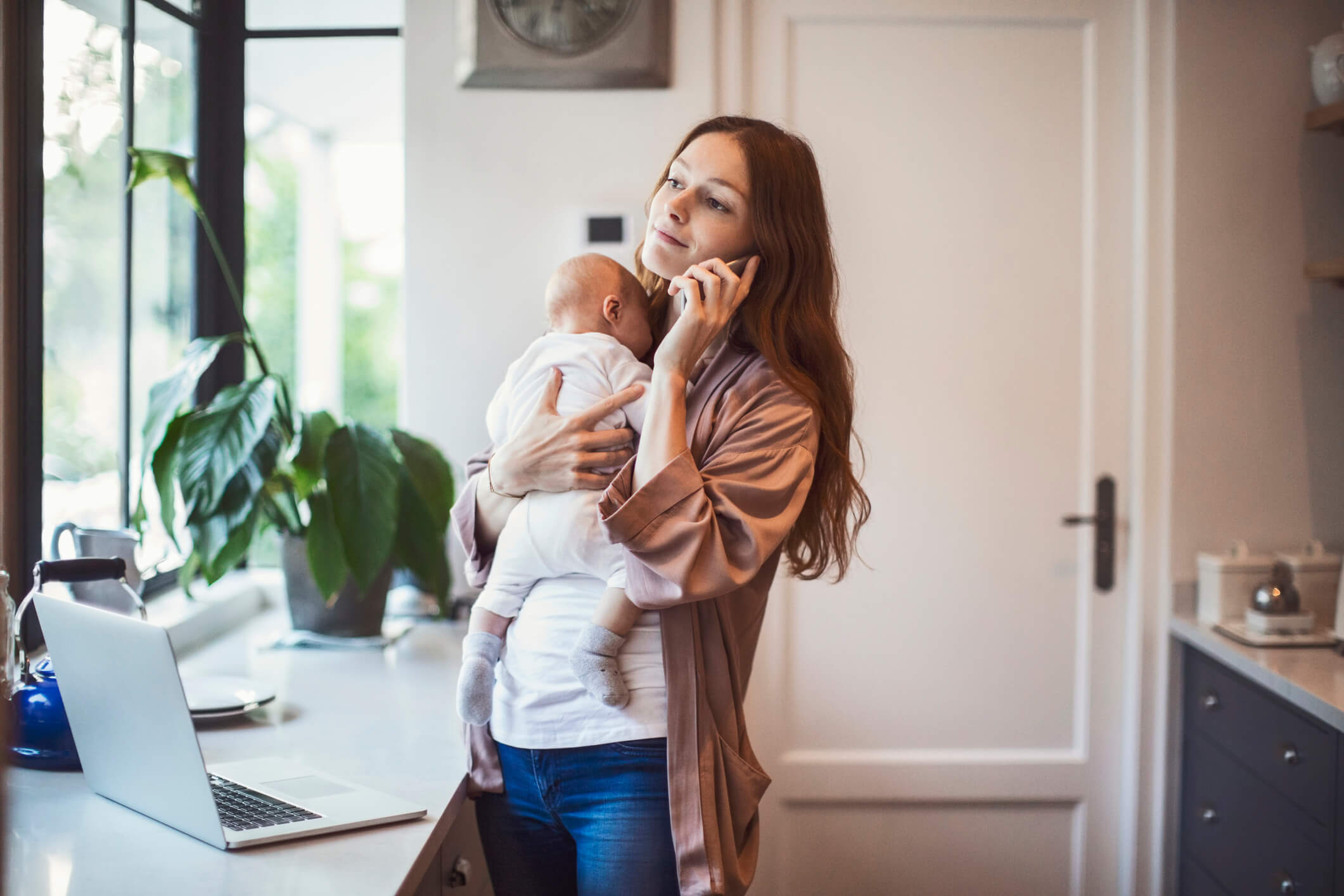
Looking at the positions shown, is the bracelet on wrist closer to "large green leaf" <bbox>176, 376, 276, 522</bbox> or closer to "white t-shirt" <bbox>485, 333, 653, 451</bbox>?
"white t-shirt" <bbox>485, 333, 653, 451</bbox>

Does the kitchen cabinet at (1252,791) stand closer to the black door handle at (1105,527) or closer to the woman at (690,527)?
the black door handle at (1105,527)

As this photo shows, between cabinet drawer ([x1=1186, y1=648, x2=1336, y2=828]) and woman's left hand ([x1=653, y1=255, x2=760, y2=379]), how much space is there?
140 centimetres

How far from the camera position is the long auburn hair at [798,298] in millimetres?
1246

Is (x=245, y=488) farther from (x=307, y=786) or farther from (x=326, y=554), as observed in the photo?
(x=307, y=786)

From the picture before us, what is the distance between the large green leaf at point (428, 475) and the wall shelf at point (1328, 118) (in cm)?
200

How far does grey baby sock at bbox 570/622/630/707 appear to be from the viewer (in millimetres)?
1130

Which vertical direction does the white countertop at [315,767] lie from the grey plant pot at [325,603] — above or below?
below

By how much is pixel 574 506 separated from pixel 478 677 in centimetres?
24

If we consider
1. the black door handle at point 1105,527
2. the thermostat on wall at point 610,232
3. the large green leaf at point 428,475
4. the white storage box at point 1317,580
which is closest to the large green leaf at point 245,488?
the large green leaf at point 428,475

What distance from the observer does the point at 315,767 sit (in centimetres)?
143

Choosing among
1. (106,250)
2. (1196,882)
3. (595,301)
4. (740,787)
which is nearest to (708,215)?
(595,301)

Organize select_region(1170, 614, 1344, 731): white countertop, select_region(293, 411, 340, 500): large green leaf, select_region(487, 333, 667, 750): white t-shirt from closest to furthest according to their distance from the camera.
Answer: select_region(487, 333, 667, 750): white t-shirt
select_region(1170, 614, 1344, 731): white countertop
select_region(293, 411, 340, 500): large green leaf

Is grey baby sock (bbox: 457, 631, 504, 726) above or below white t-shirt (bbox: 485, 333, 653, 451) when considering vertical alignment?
below

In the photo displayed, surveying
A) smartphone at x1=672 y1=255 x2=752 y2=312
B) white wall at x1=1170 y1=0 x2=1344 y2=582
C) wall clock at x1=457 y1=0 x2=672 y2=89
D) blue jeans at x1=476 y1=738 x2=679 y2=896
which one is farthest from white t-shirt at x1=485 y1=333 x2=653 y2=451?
white wall at x1=1170 y1=0 x2=1344 y2=582
